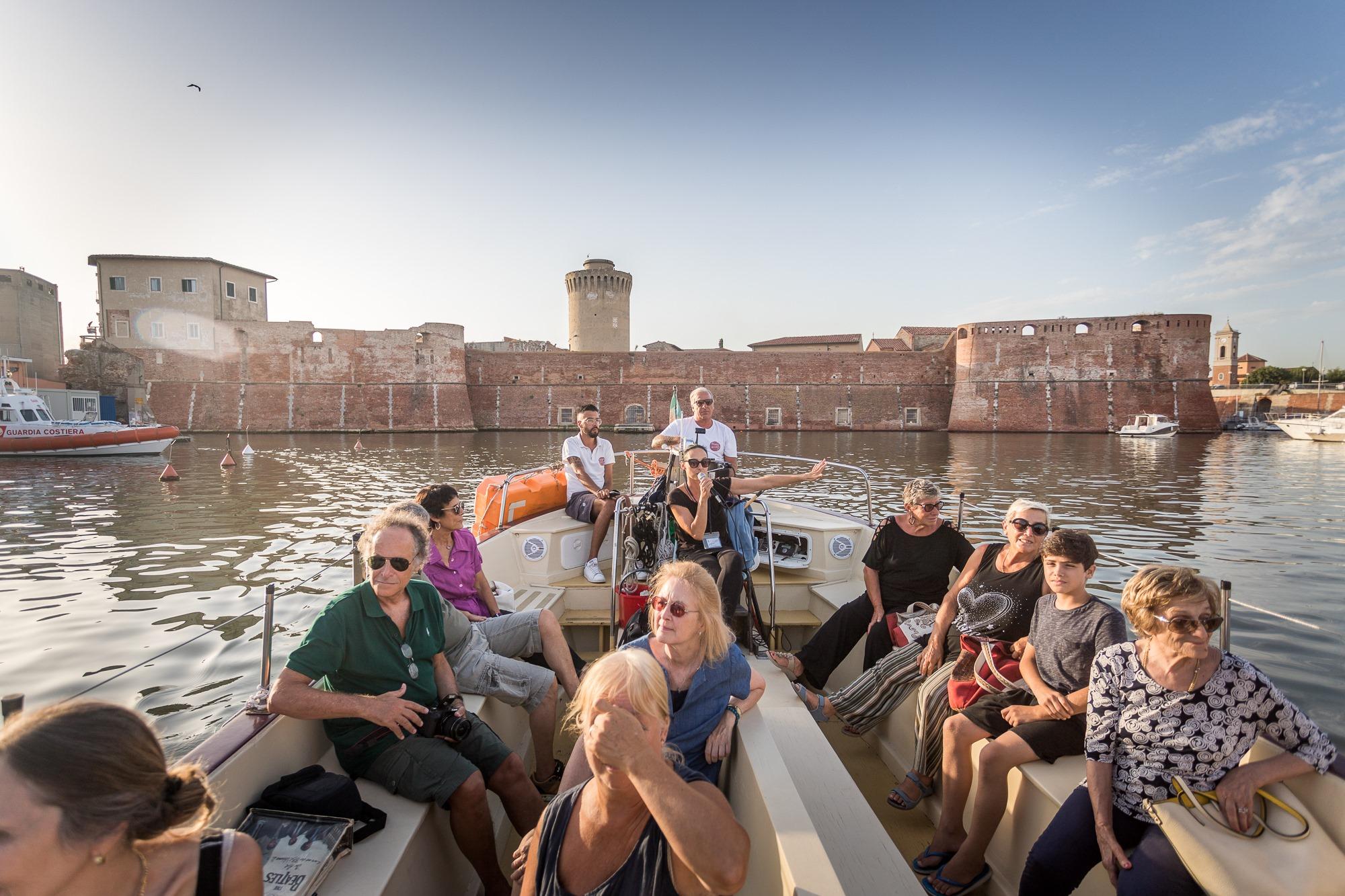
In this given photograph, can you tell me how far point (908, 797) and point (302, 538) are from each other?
29.4 ft

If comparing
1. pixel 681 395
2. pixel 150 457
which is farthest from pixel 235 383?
pixel 681 395

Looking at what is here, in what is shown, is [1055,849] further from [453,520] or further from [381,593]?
[453,520]

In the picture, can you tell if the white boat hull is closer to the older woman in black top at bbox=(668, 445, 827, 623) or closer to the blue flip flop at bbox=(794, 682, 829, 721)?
the older woman in black top at bbox=(668, 445, 827, 623)

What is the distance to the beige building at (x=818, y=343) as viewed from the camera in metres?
50.6

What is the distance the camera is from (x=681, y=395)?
36.7 meters

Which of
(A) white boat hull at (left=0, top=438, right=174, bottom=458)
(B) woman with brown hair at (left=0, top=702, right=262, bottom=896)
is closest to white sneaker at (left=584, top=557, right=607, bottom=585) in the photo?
(B) woman with brown hair at (left=0, top=702, right=262, bottom=896)

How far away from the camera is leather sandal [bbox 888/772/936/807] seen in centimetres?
276

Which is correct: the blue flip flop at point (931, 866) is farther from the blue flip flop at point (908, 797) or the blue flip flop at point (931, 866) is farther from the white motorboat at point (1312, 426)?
the white motorboat at point (1312, 426)

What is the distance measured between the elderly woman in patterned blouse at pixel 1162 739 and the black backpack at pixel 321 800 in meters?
1.97

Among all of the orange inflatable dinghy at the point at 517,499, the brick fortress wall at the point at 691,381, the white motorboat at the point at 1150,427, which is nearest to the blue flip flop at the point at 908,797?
the orange inflatable dinghy at the point at 517,499

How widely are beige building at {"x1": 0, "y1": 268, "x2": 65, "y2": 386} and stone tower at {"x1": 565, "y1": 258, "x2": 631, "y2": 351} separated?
27053 millimetres

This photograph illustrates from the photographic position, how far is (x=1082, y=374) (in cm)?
3416

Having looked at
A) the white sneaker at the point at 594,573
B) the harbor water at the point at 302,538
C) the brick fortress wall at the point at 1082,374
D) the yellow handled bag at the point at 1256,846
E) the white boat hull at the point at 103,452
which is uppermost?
the brick fortress wall at the point at 1082,374

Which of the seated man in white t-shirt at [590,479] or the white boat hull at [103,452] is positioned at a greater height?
the seated man in white t-shirt at [590,479]
